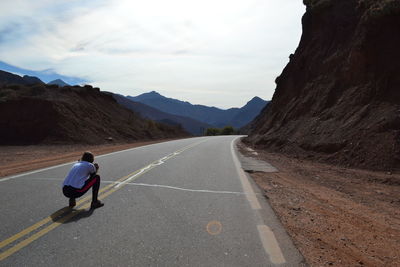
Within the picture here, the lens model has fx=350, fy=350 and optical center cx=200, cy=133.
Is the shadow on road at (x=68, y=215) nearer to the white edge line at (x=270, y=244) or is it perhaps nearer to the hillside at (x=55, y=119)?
the white edge line at (x=270, y=244)

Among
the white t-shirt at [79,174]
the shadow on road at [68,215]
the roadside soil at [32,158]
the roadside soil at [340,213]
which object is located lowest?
the roadside soil at [32,158]

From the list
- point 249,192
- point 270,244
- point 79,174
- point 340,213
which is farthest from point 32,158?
point 270,244

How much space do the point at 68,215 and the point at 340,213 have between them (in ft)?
16.0

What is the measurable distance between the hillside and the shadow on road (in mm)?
23908

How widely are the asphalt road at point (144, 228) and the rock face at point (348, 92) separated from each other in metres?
7.03

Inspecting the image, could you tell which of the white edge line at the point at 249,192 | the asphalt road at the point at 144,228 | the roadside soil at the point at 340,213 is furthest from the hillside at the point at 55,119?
the roadside soil at the point at 340,213

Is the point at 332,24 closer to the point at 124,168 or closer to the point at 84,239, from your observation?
the point at 124,168

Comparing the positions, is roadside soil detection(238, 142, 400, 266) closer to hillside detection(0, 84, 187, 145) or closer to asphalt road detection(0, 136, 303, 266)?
asphalt road detection(0, 136, 303, 266)

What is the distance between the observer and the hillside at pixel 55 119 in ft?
96.1

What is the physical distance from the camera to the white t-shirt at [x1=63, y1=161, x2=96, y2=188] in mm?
6410

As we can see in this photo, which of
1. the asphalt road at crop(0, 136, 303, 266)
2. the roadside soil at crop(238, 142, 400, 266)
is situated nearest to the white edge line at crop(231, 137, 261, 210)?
the asphalt road at crop(0, 136, 303, 266)

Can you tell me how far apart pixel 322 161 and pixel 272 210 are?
9003 millimetres

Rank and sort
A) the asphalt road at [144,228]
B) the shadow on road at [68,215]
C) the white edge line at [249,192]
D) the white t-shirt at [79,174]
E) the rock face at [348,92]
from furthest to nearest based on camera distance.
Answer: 1. the rock face at [348,92]
2. the white edge line at [249,192]
3. the white t-shirt at [79,174]
4. the shadow on road at [68,215]
5. the asphalt road at [144,228]

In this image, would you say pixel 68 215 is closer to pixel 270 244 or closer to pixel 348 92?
pixel 270 244
